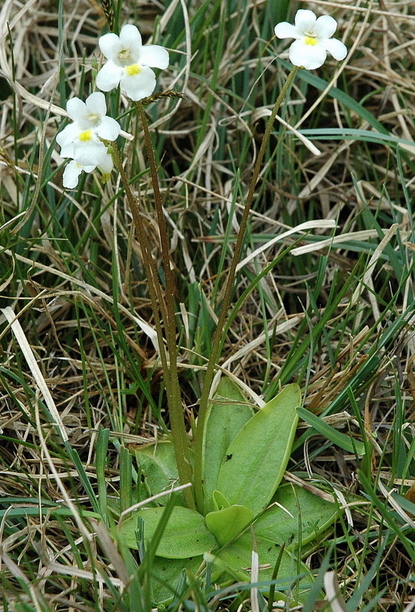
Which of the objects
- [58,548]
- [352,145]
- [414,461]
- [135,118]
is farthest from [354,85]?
[58,548]

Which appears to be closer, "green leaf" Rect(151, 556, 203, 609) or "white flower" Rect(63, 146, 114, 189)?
"white flower" Rect(63, 146, 114, 189)

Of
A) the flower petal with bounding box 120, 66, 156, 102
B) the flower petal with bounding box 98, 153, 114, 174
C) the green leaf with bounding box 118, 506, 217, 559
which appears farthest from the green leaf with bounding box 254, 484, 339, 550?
the flower petal with bounding box 120, 66, 156, 102

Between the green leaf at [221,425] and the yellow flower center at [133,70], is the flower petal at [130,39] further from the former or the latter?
Result: the green leaf at [221,425]

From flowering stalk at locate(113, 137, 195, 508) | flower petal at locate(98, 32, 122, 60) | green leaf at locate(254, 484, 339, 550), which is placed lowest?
green leaf at locate(254, 484, 339, 550)

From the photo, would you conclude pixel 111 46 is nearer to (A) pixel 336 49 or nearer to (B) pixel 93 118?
(B) pixel 93 118

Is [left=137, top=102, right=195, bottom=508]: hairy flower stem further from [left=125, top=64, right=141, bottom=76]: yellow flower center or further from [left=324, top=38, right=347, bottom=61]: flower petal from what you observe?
[left=324, top=38, right=347, bottom=61]: flower petal

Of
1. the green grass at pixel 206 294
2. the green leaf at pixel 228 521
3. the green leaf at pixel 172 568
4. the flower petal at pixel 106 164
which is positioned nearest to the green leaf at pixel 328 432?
the green grass at pixel 206 294

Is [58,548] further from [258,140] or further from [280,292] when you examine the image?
[258,140]
